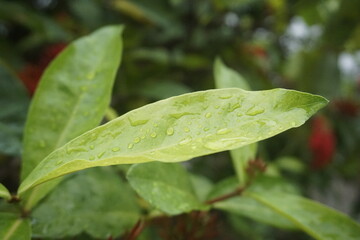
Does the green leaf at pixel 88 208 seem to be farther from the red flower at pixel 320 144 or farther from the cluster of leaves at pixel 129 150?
the red flower at pixel 320 144

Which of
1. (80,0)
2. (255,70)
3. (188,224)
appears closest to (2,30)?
(80,0)


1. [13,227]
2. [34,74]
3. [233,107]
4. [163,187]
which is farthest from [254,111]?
[34,74]

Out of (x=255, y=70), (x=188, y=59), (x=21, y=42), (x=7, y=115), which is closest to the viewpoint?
(x=7, y=115)

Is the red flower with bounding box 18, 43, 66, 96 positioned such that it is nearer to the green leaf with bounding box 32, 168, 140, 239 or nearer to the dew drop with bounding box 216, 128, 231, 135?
the green leaf with bounding box 32, 168, 140, 239

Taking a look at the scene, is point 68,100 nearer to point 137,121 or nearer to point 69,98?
point 69,98

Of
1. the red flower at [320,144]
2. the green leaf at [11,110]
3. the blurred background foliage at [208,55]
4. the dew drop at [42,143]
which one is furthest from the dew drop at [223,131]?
the red flower at [320,144]

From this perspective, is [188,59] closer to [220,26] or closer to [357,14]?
[220,26]

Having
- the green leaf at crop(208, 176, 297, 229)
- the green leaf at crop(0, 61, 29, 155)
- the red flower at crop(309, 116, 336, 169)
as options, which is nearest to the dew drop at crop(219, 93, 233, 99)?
the green leaf at crop(208, 176, 297, 229)
